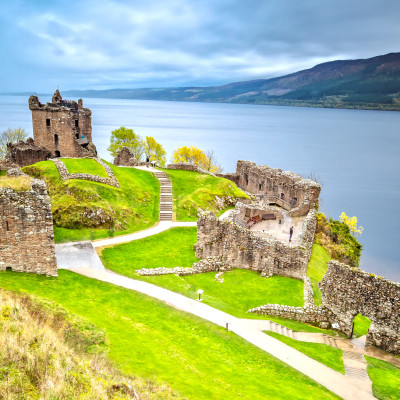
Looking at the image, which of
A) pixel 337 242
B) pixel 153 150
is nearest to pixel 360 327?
pixel 337 242

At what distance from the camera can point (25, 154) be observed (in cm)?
4538

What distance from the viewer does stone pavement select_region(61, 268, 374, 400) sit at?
16.5 metres

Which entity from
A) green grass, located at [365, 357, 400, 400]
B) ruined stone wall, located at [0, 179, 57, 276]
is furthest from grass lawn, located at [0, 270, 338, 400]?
green grass, located at [365, 357, 400, 400]

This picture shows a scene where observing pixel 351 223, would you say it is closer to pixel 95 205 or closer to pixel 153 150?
pixel 95 205

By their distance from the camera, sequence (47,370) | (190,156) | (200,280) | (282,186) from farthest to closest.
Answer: (190,156) < (282,186) < (200,280) < (47,370)

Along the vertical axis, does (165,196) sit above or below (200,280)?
above

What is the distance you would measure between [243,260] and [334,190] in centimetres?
7123

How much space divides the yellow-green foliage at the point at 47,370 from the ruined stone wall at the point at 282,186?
37.0 metres

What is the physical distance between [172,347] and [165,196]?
2663cm

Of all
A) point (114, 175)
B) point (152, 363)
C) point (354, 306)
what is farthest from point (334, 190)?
point (152, 363)

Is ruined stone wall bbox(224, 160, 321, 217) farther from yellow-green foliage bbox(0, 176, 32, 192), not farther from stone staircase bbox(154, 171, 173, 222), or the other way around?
yellow-green foliage bbox(0, 176, 32, 192)

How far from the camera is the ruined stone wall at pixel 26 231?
61.1ft

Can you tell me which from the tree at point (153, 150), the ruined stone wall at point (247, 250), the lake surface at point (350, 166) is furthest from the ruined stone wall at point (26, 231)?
the tree at point (153, 150)

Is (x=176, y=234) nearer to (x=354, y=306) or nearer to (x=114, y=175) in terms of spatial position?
(x=114, y=175)
